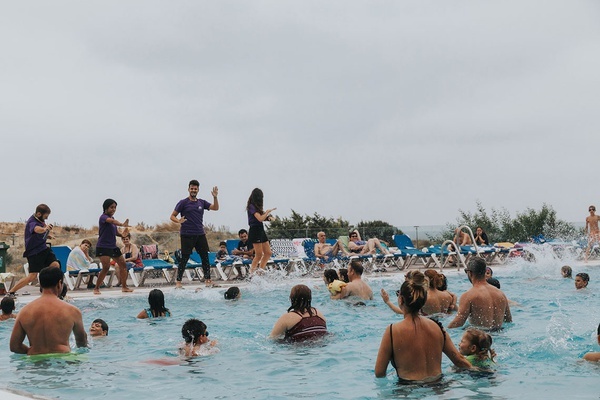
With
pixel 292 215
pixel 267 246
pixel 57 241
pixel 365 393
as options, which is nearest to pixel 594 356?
pixel 365 393

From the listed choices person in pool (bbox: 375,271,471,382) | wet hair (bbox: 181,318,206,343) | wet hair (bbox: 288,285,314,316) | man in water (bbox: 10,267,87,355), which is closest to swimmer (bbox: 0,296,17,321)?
man in water (bbox: 10,267,87,355)

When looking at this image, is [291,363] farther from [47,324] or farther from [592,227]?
[592,227]

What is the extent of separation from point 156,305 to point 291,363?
3.24m

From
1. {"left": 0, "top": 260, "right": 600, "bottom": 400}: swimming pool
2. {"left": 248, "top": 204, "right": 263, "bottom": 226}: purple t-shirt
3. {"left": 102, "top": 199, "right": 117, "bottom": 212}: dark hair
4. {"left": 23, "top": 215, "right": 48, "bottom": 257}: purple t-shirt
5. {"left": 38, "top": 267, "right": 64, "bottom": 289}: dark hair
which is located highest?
{"left": 102, "top": 199, "right": 117, "bottom": 212}: dark hair

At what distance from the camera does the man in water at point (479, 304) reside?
807cm

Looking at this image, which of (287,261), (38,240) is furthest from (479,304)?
(287,261)

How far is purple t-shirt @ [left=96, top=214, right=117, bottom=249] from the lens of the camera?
13.2 m

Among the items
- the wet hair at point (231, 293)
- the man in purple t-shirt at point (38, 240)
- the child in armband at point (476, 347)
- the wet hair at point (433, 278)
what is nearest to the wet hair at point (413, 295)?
the child in armband at point (476, 347)

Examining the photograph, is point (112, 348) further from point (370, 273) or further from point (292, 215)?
point (292, 215)

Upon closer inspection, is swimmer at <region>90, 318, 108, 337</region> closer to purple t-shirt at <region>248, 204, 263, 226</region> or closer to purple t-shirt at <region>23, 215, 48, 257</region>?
purple t-shirt at <region>23, 215, 48, 257</region>

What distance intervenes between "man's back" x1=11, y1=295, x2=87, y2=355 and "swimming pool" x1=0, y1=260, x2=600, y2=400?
0.15 meters

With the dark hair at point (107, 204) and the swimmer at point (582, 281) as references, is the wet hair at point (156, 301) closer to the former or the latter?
the dark hair at point (107, 204)

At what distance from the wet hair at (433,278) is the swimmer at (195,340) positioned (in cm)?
299

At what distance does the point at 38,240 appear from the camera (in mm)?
12297
